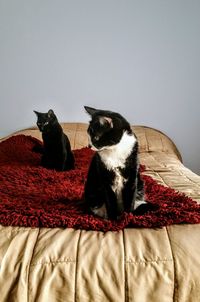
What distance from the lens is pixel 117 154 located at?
36.2 inches

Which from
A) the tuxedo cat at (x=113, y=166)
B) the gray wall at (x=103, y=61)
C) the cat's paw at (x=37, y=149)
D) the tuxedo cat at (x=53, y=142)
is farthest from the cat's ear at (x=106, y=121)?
the gray wall at (x=103, y=61)

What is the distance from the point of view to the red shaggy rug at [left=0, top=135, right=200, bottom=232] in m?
0.88

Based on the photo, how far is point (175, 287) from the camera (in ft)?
2.50

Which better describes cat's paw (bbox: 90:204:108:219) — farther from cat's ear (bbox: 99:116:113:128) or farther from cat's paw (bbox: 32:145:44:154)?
cat's paw (bbox: 32:145:44:154)

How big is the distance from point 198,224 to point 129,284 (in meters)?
0.26

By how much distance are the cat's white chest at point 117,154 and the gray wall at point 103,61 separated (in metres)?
1.66

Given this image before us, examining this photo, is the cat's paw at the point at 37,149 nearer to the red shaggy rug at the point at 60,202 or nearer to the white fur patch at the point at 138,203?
the red shaggy rug at the point at 60,202

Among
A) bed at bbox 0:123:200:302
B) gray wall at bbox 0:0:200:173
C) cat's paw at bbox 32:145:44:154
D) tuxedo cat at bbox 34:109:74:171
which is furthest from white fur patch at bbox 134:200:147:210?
gray wall at bbox 0:0:200:173

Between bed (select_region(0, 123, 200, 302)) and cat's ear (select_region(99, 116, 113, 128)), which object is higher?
cat's ear (select_region(99, 116, 113, 128))

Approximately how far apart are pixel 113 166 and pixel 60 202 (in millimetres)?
267

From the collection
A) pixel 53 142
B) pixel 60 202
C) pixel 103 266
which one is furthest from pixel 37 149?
pixel 103 266

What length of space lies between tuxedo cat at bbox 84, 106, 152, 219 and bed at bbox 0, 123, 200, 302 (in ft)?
0.38

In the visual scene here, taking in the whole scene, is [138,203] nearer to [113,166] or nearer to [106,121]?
[113,166]

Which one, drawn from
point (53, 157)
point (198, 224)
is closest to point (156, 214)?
point (198, 224)
